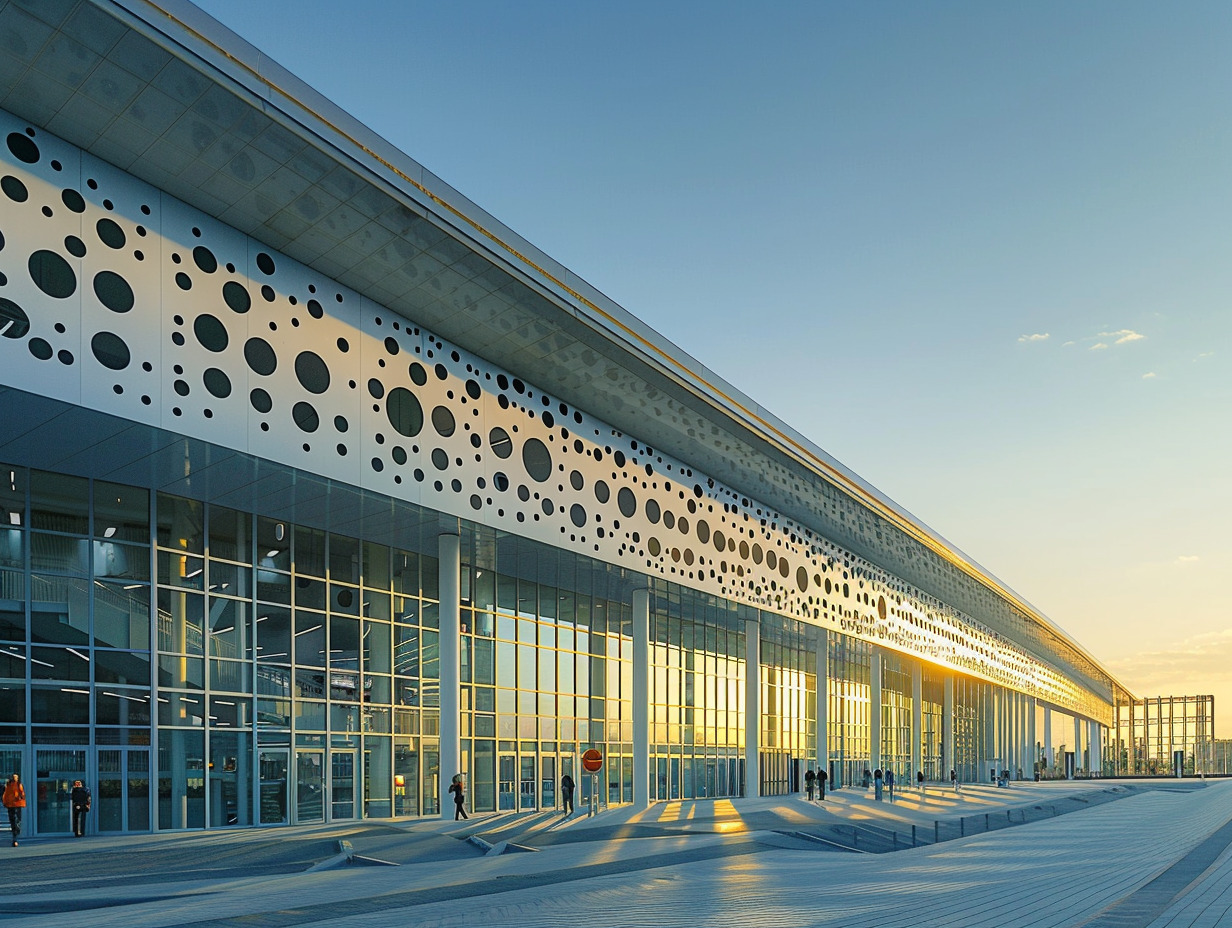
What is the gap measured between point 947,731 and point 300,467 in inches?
2219

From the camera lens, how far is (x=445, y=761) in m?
25.7

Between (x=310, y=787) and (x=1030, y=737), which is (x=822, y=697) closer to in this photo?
(x=310, y=787)

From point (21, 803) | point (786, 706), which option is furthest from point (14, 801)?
point (786, 706)

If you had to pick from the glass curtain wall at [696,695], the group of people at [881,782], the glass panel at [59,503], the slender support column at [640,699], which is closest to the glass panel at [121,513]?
the glass panel at [59,503]

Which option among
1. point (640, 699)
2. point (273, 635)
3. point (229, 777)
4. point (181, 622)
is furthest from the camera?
point (640, 699)

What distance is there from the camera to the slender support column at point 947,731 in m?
67.7

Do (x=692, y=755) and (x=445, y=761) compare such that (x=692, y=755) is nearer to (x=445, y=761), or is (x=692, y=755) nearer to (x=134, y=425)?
(x=445, y=761)

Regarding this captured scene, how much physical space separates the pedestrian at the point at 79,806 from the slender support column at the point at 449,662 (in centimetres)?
771

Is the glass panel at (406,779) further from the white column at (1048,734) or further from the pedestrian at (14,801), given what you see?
the white column at (1048,734)

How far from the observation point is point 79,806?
20.0 meters

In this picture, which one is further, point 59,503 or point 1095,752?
point 1095,752

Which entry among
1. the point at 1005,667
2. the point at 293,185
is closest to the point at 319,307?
the point at 293,185

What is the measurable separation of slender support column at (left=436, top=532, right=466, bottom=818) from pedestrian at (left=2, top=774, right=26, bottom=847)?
8.87 metres

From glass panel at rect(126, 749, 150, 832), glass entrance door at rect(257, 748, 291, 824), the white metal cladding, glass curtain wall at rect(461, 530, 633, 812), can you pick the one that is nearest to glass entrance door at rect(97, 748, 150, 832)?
glass panel at rect(126, 749, 150, 832)
